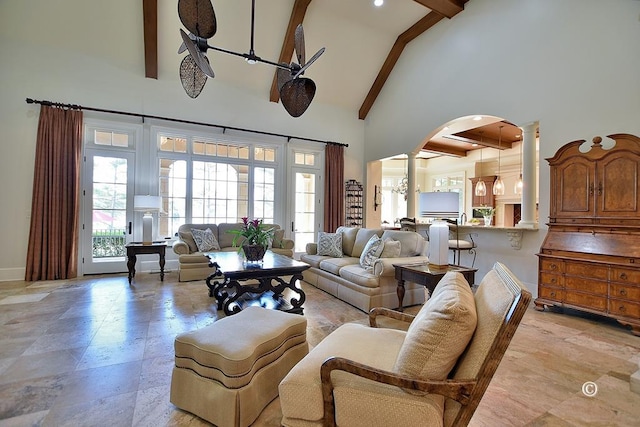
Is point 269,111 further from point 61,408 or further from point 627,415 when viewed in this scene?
point 627,415

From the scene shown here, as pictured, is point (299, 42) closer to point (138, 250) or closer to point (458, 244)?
point (458, 244)

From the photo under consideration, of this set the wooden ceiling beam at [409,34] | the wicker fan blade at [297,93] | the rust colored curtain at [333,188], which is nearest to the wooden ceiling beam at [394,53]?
the wooden ceiling beam at [409,34]

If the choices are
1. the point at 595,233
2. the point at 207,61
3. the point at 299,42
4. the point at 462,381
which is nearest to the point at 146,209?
the point at 207,61

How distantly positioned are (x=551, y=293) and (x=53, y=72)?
7.97m

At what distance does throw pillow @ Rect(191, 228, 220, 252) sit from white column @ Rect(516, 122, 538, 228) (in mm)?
4891

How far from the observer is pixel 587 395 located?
200 cm

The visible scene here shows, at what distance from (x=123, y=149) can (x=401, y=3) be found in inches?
222

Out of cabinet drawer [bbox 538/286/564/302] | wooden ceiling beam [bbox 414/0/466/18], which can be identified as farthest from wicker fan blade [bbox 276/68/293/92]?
cabinet drawer [bbox 538/286/564/302]

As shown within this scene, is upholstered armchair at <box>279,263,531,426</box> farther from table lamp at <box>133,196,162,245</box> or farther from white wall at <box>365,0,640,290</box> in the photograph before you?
table lamp at <box>133,196,162,245</box>

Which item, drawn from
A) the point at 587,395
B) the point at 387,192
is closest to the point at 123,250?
the point at 587,395

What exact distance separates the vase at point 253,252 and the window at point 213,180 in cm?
297

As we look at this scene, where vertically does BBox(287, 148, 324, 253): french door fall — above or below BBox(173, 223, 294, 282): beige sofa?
above

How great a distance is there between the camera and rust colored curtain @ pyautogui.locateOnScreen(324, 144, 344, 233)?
7.17 meters

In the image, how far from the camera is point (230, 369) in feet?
5.17
